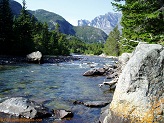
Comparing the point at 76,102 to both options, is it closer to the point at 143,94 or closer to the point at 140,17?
the point at 143,94

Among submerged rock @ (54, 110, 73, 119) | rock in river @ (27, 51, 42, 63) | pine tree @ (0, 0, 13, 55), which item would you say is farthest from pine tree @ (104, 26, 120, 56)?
submerged rock @ (54, 110, 73, 119)

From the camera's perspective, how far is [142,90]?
326 inches

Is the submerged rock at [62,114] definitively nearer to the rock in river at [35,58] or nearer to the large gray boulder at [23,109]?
the large gray boulder at [23,109]

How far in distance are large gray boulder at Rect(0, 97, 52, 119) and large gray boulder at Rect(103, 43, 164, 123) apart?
3.83 m

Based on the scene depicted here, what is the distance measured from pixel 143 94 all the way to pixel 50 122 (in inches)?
184

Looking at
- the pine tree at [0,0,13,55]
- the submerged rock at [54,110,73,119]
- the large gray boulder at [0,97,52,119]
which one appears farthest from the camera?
the pine tree at [0,0,13,55]

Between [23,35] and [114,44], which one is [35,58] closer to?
[23,35]

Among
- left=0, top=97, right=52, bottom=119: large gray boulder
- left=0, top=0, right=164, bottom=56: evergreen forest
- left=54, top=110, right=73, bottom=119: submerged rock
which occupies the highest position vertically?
left=0, top=0, right=164, bottom=56: evergreen forest

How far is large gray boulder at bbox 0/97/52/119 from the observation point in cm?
1131

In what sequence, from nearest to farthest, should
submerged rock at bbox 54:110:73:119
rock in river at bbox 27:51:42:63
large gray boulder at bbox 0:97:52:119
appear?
large gray boulder at bbox 0:97:52:119
submerged rock at bbox 54:110:73:119
rock in river at bbox 27:51:42:63

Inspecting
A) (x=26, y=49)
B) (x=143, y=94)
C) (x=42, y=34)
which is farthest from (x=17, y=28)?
(x=143, y=94)

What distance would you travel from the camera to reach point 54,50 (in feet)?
323

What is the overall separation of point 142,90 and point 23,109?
6.05 meters

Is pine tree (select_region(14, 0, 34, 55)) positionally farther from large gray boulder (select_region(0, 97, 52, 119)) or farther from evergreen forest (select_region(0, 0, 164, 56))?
large gray boulder (select_region(0, 97, 52, 119))
